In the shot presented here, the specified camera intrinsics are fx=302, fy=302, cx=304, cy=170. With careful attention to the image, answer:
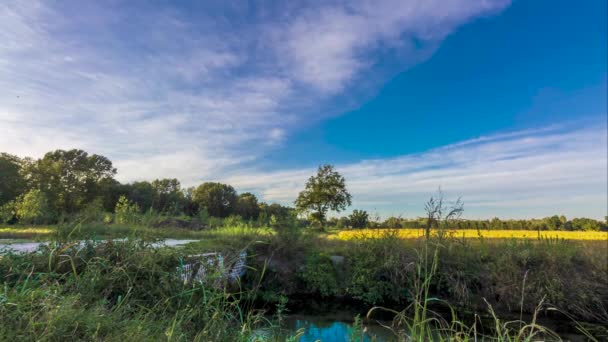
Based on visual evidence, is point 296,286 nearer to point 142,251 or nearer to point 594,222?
point 142,251

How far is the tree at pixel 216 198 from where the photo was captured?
45.6m

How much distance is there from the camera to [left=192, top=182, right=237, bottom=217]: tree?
45.6 metres

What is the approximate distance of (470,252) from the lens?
31.2 ft

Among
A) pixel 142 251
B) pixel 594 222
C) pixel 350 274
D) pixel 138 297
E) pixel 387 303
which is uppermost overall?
pixel 594 222

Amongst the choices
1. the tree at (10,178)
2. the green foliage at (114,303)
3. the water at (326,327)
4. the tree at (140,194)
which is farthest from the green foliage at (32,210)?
the tree at (140,194)

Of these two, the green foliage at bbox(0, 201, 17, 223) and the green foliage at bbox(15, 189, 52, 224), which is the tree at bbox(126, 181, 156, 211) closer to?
the green foliage at bbox(15, 189, 52, 224)

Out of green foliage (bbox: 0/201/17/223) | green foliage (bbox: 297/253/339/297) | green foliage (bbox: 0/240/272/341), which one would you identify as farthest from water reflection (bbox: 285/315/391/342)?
green foliage (bbox: 0/201/17/223)

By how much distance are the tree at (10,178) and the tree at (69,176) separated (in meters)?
1.52

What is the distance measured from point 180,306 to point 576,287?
33.2ft

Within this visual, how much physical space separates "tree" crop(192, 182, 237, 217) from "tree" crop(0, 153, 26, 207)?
72.4ft

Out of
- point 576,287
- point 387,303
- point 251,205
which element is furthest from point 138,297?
point 251,205

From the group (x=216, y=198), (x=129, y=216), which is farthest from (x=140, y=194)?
(x=129, y=216)

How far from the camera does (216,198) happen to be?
156 ft

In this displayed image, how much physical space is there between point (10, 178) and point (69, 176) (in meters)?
8.32
